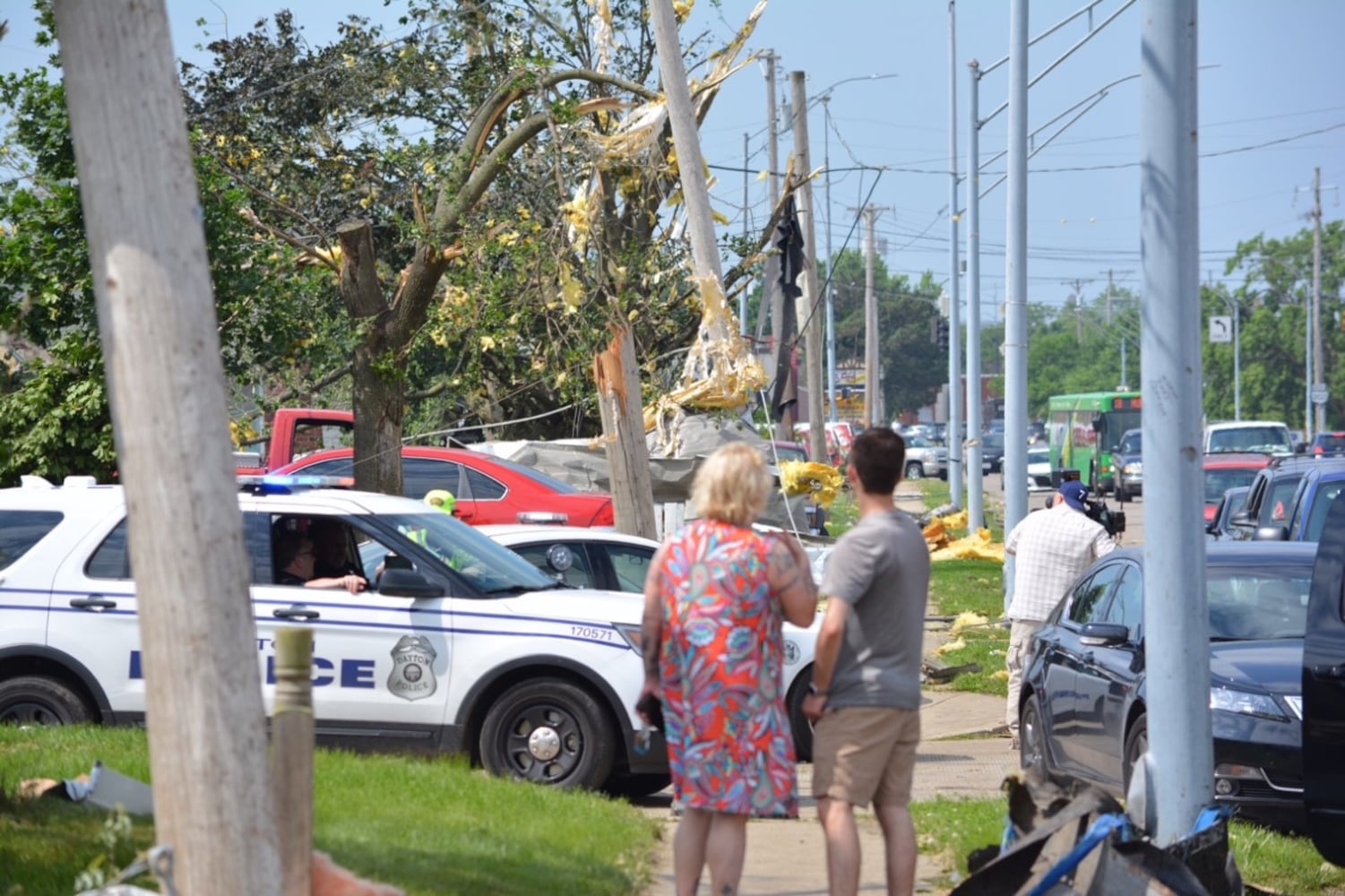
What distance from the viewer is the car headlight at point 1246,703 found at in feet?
27.0

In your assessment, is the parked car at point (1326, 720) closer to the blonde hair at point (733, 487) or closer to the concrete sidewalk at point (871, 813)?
the concrete sidewalk at point (871, 813)

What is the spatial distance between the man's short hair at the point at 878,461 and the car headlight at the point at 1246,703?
2854 mm

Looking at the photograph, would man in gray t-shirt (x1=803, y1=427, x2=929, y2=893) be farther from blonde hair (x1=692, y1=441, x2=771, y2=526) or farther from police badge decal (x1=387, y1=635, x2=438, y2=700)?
police badge decal (x1=387, y1=635, x2=438, y2=700)

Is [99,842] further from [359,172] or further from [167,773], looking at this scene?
[359,172]

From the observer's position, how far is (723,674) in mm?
5707

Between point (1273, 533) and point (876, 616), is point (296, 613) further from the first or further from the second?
point (1273, 533)

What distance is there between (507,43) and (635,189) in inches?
124

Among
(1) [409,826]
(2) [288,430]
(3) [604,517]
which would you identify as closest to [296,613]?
(1) [409,826]

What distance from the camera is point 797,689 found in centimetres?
1052

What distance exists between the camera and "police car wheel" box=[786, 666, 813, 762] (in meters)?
10.5

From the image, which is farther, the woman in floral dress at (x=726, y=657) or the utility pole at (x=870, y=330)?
the utility pole at (x=870, y=330)

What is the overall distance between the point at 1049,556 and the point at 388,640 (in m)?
4.75

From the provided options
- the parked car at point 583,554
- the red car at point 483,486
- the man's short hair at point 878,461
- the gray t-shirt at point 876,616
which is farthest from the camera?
the red car at point 483,486

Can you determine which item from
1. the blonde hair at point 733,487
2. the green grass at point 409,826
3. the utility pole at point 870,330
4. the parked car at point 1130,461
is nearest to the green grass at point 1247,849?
the green grass at point 409,826
